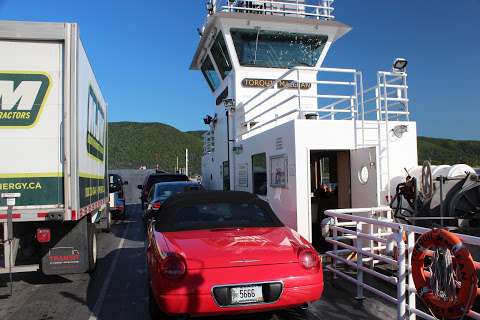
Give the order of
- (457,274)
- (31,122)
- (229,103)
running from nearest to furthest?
(457,274) < (31,122) < (229,103)

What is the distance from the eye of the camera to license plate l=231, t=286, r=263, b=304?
399cm

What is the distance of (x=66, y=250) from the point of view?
5.91 metres

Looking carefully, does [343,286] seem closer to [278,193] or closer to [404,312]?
[404,312]

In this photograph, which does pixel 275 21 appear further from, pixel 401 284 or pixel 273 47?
pixel 401 284

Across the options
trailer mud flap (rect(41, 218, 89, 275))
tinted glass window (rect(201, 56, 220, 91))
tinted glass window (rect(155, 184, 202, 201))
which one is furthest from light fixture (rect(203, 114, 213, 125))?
trailer mud flap (rect(41, 218, 89, 275))

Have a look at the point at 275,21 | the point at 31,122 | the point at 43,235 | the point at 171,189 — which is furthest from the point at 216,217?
the point at 275,21

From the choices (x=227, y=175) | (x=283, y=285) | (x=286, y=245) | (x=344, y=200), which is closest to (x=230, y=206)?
(x=286, y=245)

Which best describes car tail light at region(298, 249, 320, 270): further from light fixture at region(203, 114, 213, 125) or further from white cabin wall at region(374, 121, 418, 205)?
light fixture at region(203, 114, 213, 125)

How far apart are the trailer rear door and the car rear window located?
1.56 metres

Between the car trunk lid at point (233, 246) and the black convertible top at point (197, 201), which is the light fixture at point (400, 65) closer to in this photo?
the black convertible top at point (197, 201)

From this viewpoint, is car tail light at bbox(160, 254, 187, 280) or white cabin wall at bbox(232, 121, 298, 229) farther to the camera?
white cabin wall at bbox(232, 121, 298, 229)

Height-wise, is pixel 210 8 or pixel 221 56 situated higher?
pixel 210 8

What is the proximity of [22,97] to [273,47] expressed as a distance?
1024cm

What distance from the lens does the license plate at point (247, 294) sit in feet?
13.1
